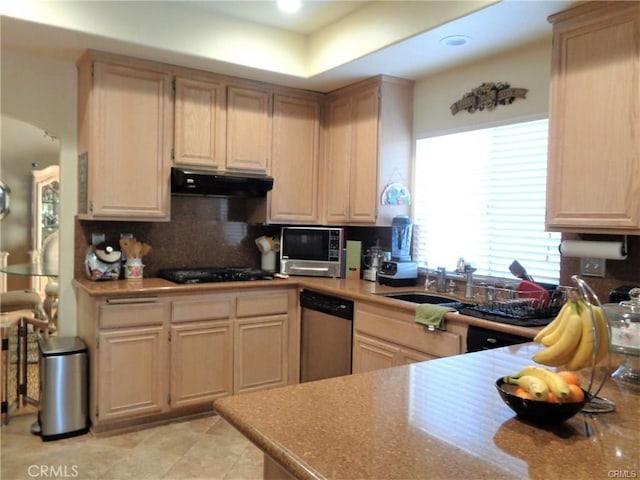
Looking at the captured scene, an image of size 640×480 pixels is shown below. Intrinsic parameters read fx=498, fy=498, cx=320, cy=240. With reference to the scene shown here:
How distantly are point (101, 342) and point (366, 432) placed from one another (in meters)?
2.41

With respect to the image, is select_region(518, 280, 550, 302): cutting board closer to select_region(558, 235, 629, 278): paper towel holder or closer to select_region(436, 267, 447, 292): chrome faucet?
select_region(558, 235, 629, 278): paper towel holder

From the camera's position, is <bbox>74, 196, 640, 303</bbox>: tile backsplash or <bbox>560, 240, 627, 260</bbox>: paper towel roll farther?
<bbox>74, 196, 640, 303</bbox>: tile backsplash

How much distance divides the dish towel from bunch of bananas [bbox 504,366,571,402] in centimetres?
138

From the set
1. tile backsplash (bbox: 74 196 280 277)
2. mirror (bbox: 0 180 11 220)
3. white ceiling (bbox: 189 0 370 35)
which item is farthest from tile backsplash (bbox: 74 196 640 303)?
mirror (bbox: 0 180 11 220)

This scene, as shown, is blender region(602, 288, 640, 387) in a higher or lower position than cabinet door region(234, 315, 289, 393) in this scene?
higher

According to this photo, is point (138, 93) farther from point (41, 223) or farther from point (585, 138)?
point (41, 223)

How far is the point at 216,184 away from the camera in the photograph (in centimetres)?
354

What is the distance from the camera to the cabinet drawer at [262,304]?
11.5 feet

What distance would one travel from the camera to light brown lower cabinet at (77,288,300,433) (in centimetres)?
306

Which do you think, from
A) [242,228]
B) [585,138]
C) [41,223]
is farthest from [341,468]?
[41,223]

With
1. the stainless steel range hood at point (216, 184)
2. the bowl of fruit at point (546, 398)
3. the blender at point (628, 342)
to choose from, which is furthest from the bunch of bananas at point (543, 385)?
the stainless steel range hood at point (216, 184)

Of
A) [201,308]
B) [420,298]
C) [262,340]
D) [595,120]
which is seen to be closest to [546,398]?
[595,120]

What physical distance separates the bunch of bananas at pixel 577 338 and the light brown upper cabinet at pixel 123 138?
2.79m

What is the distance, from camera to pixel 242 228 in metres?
4.16
